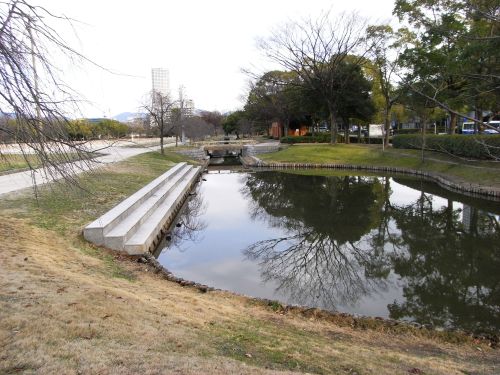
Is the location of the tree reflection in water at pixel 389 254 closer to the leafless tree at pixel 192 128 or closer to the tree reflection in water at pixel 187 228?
the tree reflection in water at pixel 187 228

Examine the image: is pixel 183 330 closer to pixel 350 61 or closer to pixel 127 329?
pixel 127 329

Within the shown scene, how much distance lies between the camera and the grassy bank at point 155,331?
3.79 metres

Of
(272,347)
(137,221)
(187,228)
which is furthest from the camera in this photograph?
(187,228)

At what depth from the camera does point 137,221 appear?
11312mm

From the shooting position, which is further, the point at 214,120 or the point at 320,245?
the point at 214,120

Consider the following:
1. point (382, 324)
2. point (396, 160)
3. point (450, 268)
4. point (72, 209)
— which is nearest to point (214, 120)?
point (396, 160)

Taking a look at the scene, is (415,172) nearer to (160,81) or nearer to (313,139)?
(313,139)

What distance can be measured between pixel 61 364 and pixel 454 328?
642 centimetres

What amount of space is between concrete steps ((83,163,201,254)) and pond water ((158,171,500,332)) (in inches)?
29.8

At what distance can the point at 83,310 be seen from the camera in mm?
4879

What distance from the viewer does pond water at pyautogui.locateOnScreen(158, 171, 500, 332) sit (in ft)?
28.2

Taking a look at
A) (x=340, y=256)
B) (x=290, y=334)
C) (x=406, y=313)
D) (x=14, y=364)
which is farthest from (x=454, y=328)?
(x=14, y=364)

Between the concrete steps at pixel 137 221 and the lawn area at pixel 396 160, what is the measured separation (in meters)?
15.9

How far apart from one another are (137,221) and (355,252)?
6.19 m
